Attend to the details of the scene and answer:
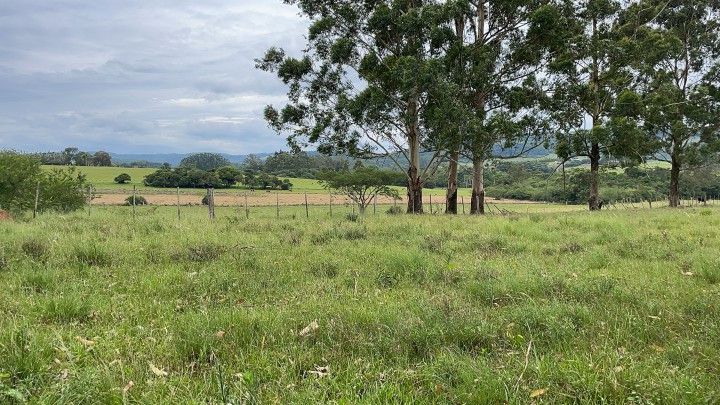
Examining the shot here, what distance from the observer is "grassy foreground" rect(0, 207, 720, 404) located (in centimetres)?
280

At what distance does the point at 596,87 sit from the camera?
92.2ft

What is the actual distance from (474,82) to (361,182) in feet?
59.7

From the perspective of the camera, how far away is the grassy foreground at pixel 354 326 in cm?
280

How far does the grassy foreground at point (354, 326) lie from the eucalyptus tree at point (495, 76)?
14.7 meters

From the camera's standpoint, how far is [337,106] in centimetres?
2372

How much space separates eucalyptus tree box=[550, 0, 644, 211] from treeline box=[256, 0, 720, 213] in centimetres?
7

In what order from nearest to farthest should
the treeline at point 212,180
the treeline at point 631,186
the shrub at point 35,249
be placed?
the shrub at point 35,249 < the treeline at point 631,186 < the treeline at point 212,180

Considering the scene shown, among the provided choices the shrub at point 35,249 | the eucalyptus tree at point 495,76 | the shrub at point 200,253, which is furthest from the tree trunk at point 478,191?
the shrub at point 35,249

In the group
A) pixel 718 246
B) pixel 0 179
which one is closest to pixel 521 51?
pixel 718 246

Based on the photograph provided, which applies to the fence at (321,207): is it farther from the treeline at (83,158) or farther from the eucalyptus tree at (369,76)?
the treeline at (83,158)

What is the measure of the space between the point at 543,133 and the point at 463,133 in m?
6.79

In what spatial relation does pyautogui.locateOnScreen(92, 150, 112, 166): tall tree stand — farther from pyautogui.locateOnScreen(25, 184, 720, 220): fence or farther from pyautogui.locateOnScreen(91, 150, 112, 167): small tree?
pyautogui.locateOnScreen(25, 184, 720, 220): fence

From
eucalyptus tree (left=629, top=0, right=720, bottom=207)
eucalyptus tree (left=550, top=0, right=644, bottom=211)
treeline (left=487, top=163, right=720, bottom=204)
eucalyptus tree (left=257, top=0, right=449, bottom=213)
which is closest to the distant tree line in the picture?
eucalyptus tree (left=257, top=0, right=449, bottom=213)

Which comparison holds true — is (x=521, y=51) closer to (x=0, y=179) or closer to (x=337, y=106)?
(x=337, y=106)
